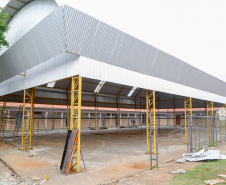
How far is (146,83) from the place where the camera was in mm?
14680

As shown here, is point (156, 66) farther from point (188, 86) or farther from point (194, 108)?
point (194, 108)

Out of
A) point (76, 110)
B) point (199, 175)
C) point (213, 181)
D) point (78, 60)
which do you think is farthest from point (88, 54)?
point (213, 181)

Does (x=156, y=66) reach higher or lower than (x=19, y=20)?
lower

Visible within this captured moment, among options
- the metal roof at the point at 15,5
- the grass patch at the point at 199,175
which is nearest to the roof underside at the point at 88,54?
the grass patch at the point at 199,175

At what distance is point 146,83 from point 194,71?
9.32 meters

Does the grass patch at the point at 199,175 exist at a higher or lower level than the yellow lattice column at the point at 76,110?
lower

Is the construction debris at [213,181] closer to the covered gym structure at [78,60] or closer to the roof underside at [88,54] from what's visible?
the covered gym structure at [78,60]

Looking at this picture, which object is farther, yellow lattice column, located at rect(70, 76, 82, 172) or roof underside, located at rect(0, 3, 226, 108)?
roof underside, located at rect(0, 3, 226, 108)

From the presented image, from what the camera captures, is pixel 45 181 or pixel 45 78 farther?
pixel 45 78

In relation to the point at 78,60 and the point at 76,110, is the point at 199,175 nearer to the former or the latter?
the point at 76,110

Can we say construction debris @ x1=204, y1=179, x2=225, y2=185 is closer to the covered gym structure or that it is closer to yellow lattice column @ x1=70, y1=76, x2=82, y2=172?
the covered gym structure

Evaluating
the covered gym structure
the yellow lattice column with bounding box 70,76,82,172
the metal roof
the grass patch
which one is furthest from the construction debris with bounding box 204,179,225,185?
the metal roof

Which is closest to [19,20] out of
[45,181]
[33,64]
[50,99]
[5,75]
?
[5,75]

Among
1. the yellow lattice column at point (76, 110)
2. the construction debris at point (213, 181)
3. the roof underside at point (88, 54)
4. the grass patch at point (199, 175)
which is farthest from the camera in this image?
the roof underside at point (88, 54)
